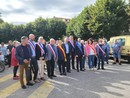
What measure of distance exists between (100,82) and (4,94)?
387 cm

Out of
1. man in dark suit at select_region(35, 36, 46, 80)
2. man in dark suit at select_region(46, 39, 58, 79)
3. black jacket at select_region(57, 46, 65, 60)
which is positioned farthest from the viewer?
black jacket at select_region(57, 46, 65, 60)

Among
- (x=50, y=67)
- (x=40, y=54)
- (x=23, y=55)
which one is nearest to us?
(x=23, y=55)

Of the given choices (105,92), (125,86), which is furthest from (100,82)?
(105,92)

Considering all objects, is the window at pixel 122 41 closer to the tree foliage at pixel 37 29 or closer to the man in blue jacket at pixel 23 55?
the man in blue jacket at pixel 23 55

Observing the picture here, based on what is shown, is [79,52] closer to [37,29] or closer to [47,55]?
[47,55]

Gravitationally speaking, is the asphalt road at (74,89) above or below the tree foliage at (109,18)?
below

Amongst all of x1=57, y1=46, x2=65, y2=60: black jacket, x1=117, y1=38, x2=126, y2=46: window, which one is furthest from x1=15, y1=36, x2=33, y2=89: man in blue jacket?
x1=117, y1=38, x2=126, y2=46: window

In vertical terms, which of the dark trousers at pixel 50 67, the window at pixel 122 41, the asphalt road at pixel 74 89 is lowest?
the asphalt road at pixel 74 89

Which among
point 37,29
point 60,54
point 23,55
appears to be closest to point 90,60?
point 60,54

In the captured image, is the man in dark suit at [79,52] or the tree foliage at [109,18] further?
the tree foliage at [109,18]

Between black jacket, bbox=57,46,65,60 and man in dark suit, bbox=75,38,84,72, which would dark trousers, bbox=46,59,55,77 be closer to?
black jacket, bbox=57,46,65,60

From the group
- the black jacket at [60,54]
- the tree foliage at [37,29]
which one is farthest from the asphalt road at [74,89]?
the tree foliage at [37,29]

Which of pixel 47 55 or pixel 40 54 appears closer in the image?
pixel 40 54

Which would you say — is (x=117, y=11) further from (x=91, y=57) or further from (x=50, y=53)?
(x=50, y=53)
